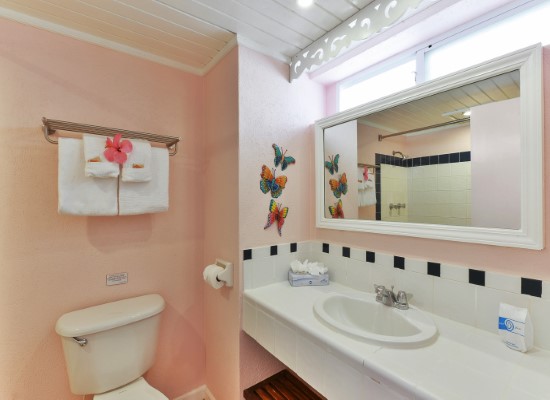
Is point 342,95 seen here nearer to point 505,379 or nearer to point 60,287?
point 505,379

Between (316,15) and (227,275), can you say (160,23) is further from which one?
(227,275)

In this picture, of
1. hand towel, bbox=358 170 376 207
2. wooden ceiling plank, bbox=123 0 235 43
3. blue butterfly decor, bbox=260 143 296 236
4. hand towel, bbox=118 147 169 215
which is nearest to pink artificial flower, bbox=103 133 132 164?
hand towel, bbox=118 147 169 215

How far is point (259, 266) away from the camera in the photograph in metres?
1.45

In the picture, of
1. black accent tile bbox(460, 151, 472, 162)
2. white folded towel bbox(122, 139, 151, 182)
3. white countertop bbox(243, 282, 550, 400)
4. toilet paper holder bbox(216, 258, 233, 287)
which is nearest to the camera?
white countertop bbox(243, 282, 550, 400)

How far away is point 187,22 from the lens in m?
1.26

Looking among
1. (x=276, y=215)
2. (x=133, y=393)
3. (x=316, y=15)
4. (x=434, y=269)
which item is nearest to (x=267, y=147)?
(x=276, y=215)

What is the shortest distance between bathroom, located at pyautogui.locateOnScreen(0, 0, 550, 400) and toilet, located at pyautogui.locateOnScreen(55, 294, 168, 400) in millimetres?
165

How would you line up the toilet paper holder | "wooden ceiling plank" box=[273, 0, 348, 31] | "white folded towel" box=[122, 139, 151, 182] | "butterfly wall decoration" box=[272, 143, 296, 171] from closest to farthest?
"wooden ceiling plank" box=[273, 0, 348, 31] → "white folded towel" box=[122, 139, 151, 182] → the toilet paper holder → "butterfly wall decoration" box=[272, 143, 296, 171]

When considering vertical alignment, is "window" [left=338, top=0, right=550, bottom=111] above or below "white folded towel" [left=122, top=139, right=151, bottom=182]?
above

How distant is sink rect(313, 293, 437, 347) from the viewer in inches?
34.9

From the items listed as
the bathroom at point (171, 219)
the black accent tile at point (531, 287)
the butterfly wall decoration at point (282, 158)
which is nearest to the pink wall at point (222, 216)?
the bathroom at point (171, 219)

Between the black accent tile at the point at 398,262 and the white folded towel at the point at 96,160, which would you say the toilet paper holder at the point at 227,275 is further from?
the black accent tile at the point at 398,262

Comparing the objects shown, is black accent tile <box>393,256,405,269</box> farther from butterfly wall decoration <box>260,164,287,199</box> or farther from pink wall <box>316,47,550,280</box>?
butterfly wall decoration <box>260,164,287,199</box>

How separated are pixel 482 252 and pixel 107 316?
1661 mm
